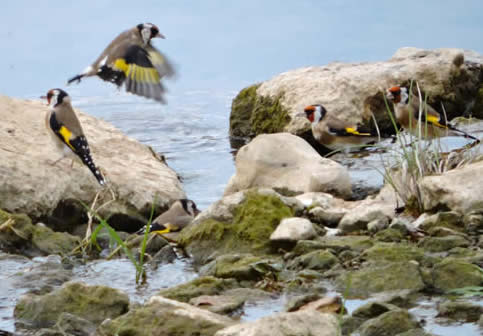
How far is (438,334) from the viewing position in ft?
13.5

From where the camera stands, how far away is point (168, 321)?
414cm

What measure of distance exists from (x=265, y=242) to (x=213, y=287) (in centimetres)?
138

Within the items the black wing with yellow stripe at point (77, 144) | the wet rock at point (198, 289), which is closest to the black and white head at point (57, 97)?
the black wing with yellow stripe at point (77, 144)

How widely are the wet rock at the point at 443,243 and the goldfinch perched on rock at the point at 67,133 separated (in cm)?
355

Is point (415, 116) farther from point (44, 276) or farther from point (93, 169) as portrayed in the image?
point (44, 276)

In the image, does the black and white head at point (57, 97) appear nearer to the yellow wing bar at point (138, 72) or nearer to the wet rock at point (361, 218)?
the yellow wing bar at point (138, 72)

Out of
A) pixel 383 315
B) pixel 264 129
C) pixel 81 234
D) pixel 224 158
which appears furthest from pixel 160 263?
pixel 264 129

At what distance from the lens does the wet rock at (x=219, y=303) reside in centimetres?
465

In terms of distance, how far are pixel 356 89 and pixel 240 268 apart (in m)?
7.49

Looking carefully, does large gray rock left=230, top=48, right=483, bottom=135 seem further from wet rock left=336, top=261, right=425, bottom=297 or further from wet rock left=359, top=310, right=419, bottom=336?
wet rock left=359, top=310, right=419, bottom=336

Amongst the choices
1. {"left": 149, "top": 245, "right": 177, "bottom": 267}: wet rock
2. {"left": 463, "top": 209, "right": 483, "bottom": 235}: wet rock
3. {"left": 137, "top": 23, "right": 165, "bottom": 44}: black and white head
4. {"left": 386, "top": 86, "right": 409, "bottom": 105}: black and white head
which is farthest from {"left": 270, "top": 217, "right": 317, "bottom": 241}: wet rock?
{"left": 386, "top": 86, "right": 409, "bottom": 105}: black and white head

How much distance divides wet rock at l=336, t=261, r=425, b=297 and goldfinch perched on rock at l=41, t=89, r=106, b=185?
3719 millimetres

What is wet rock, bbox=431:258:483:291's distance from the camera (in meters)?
4.92

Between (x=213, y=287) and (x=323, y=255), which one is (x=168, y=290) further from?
(x=323, y=255)
